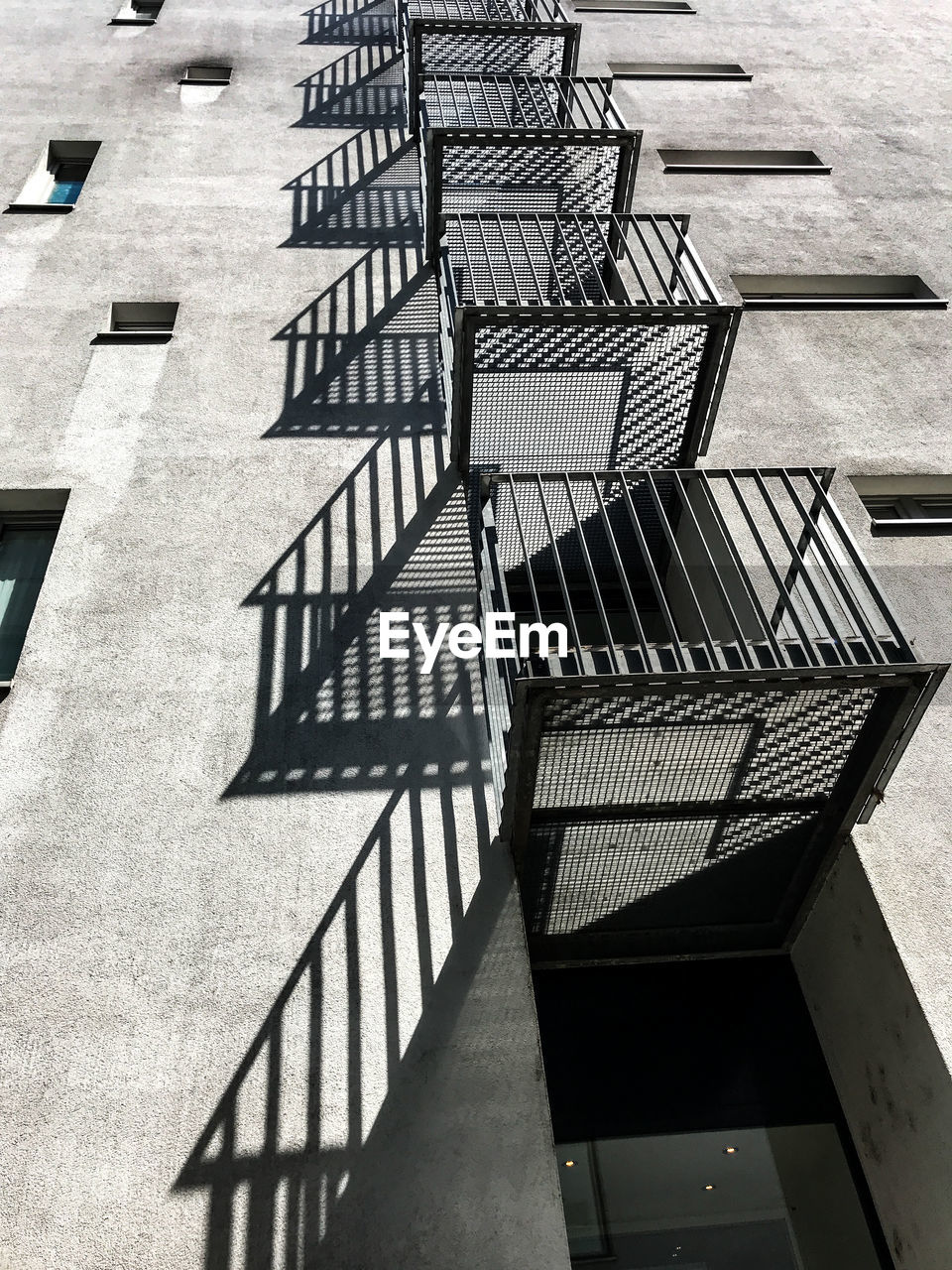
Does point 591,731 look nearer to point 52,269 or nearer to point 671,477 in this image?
point 671,477

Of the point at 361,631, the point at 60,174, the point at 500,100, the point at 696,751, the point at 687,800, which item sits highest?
the point at 500,100

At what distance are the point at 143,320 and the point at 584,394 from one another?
5.14m

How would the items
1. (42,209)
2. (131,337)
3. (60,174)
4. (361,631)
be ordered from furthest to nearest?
(60,174) < (42,209) < (131,337) < (361,631)

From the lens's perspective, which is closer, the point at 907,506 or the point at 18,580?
the point at 18,580

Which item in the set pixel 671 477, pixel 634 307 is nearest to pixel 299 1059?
pixel 671 477

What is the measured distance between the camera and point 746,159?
13.5 metres

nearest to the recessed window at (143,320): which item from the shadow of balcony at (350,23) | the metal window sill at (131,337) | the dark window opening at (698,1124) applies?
the metal window sill at (131,337)

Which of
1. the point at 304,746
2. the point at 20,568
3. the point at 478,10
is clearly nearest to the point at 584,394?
the point at 304,746

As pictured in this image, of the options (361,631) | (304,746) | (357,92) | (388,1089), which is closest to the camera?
→ (388,1089)

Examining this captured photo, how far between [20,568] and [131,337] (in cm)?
319

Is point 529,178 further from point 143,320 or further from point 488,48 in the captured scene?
point 488,48

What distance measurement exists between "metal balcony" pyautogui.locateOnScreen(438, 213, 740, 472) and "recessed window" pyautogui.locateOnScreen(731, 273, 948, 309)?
2372 mm

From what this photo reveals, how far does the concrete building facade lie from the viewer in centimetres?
466

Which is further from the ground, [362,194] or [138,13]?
[138,13]
